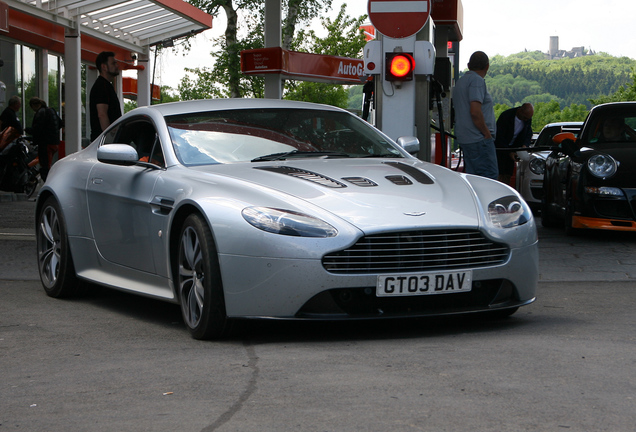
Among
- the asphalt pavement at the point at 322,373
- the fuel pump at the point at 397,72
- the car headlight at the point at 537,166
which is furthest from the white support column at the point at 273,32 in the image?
the asphalt pavement at the point at 322,373

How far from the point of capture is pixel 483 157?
9688 mm

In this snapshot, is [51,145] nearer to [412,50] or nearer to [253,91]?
[412,50]

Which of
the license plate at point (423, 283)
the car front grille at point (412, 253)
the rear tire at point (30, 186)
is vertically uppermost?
the car front grille at point (412, 253)

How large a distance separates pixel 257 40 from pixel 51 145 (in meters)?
26.2

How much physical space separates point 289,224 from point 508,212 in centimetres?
123

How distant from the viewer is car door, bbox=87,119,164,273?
18.3 ft

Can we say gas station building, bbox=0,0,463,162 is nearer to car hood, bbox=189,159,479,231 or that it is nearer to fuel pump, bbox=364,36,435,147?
fuel pump, bbox=364,36,435,147

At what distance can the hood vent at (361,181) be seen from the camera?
5.12 m

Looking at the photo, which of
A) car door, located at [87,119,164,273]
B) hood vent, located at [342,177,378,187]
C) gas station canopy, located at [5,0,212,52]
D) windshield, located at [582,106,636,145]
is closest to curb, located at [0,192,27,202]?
gas station canopy, located at [5,0,212,52]

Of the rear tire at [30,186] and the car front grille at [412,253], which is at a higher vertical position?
the car front grille at [412,253]

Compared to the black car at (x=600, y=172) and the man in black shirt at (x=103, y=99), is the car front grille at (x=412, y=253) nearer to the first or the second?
the man in black shirt at (x=103, y=99)

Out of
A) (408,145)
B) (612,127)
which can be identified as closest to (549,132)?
(612,127)

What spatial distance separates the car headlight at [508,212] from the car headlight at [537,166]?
30.1 feet

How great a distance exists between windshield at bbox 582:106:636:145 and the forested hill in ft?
547
